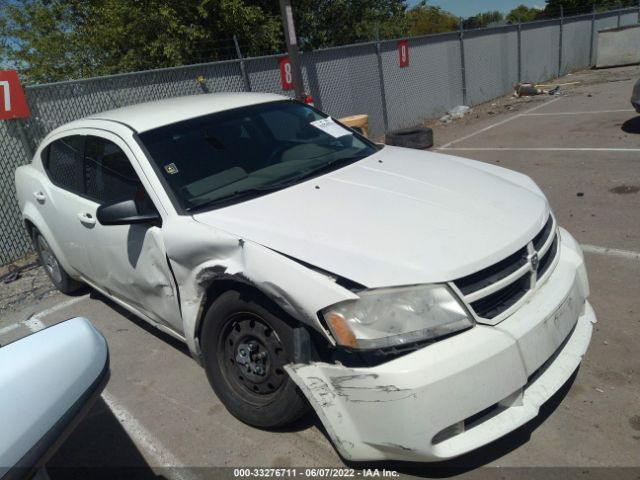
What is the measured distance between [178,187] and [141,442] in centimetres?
144

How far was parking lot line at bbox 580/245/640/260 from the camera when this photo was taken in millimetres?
4199

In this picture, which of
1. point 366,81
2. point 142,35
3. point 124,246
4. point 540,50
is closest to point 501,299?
point 124,246

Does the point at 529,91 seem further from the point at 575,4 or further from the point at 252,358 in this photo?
the point at 575,4

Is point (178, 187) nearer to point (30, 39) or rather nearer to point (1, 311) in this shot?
point (1, 311)

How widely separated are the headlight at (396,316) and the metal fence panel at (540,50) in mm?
16728

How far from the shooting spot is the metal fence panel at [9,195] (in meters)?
6.36

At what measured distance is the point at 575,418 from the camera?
2562 mm

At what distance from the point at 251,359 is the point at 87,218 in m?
1.76

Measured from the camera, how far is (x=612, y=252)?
432 cm

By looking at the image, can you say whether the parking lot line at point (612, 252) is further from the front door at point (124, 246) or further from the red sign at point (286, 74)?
the red sign at point (286, 74)

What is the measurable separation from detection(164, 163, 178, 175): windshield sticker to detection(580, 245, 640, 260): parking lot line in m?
3.45

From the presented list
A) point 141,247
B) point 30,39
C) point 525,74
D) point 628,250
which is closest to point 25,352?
point 141,247

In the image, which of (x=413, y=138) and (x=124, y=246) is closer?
(x=124, y=246)

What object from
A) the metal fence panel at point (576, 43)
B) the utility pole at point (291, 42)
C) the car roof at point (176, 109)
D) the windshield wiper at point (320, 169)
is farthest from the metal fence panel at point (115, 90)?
the metal fence panel at point (576, 43)
